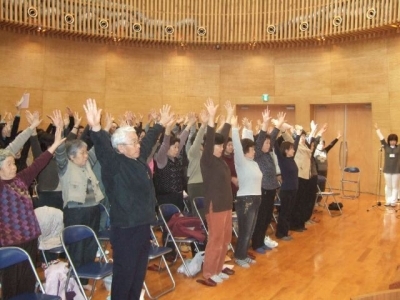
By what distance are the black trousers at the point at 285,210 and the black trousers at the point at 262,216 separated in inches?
22.9

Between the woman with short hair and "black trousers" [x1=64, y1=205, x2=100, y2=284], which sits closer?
"black trousers" [x1=64, y1=205, x2=100, y2=284]

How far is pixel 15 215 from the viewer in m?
3.42

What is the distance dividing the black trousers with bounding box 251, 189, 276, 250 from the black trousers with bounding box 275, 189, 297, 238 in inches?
22.9

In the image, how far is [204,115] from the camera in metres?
4.62

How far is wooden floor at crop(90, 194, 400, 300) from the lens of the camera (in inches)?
175

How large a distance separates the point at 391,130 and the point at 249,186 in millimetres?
6820

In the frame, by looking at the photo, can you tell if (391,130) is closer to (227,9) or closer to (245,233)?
(227,9)

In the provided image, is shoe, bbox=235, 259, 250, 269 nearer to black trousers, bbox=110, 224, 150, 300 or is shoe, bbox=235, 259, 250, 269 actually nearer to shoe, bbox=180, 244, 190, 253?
shoe, bbox=180, 244, 190, 253

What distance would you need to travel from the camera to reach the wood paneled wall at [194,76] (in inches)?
414

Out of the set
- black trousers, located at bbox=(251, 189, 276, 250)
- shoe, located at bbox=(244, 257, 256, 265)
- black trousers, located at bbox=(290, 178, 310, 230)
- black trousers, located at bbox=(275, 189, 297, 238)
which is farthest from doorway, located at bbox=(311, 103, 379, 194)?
shoe, located at bbox=(244, 257, 256, 265)

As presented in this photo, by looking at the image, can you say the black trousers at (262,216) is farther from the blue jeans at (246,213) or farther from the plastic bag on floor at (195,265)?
the plastic bag on floor at (195,265)

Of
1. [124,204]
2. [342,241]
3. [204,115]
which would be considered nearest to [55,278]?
[124,204]

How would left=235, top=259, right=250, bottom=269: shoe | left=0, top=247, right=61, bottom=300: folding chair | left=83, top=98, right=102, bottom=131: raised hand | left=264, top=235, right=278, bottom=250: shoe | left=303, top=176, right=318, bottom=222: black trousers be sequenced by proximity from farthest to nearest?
left=303, top=176, right=318, bottom=222: black trousers, left=264, top=235, right=278, bottom=250: shoe, left=235, top=259, right=250, bottom=269: shoe, left=83, top=98, right=102, bottom=131: raised hand, left=0, top=247, right=61, bottom=300: folding chair

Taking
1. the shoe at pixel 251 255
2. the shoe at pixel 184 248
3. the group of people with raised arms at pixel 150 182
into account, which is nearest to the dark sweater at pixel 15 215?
the group of people with raised arms at pixel 150 182
